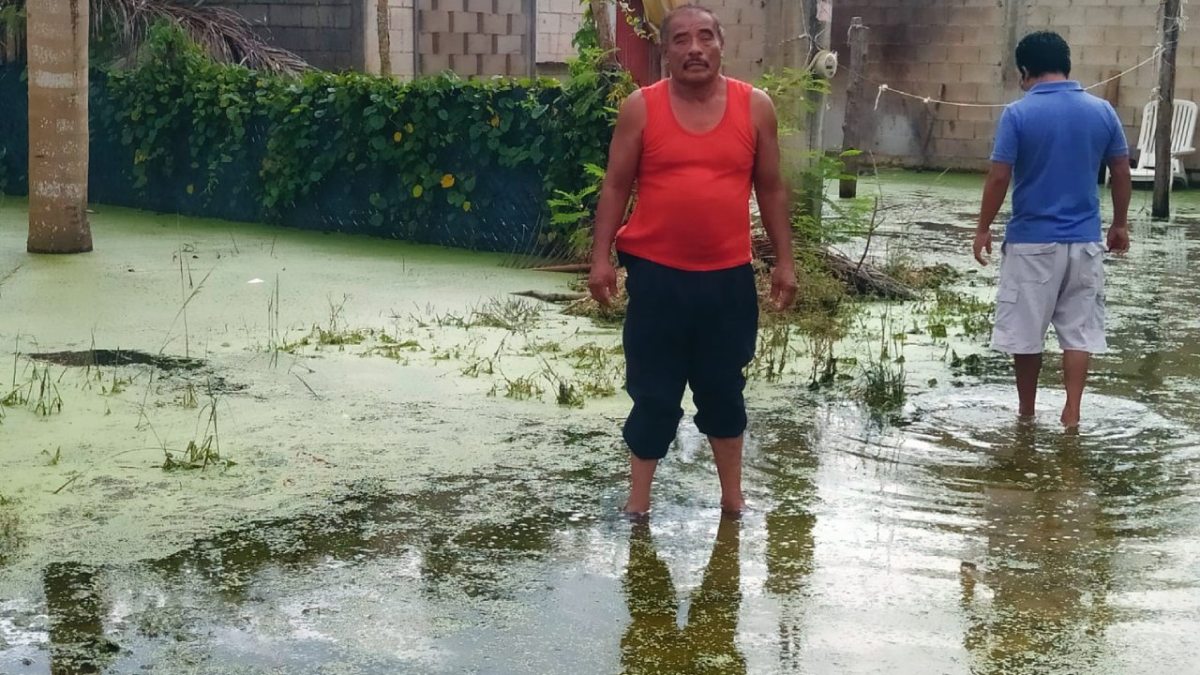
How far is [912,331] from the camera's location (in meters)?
7.84

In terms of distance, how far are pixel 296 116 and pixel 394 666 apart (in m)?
8.63

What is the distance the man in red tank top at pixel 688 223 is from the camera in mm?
4395

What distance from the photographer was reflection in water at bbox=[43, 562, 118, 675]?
347 centimetres

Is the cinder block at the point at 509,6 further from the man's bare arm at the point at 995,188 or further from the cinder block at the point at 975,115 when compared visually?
the man's bare arm at the point at 995,188

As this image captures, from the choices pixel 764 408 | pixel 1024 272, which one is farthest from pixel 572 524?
pixel 1024 272

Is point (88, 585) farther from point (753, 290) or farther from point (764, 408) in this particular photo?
point (764, 408)

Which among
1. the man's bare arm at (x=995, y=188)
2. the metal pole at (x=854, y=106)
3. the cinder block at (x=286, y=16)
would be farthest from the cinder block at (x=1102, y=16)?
the man's bare arm at (x=995, y=188)

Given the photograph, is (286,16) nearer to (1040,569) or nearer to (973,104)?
(973,104)

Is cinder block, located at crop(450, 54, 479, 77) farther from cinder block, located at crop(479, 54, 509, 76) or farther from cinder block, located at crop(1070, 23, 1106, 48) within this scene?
cinder block, located at crop(1070, 23, 1106, 48)

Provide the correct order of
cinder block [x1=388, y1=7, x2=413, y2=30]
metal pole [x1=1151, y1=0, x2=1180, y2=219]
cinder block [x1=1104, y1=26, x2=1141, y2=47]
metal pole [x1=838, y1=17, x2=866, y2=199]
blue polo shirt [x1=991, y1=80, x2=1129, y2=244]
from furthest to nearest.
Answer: cinder block [x1=1104, y1=26, x2=1141, y2=47] → cinder block [x1=388, y1=7, x2=413, y2=30] → metal pole [x1=838, y1=17, x2=866, y2=199] → metal pole [x1=1151, y1=0, x2=1180, y2=219] → blue polo shirt [x1=991, y1=80, x2=1129, y2=244]

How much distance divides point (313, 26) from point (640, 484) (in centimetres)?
1273

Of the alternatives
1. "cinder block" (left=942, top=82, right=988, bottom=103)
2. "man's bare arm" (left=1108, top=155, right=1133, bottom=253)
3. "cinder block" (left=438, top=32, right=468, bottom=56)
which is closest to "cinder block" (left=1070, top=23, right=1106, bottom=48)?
"cinder block" (left=942, top=82, right=988, bottom=103)

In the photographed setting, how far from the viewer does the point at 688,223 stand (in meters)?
4.40

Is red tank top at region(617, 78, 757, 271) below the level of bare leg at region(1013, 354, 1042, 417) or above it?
above
